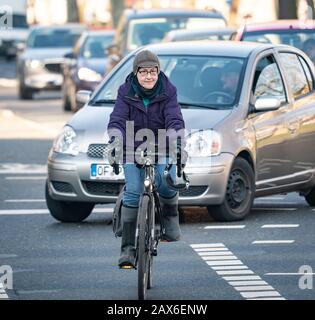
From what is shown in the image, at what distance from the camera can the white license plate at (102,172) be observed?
1405 cm

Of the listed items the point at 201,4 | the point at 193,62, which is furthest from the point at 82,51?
the point at 201,4

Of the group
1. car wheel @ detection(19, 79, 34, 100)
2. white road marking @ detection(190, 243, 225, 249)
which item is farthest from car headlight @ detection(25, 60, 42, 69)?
white road marking @ detection(190, 243, 225, 249)

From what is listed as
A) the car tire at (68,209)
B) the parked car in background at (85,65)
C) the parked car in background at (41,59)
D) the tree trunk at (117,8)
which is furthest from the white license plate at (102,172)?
→ the tree trunk at (117,8)

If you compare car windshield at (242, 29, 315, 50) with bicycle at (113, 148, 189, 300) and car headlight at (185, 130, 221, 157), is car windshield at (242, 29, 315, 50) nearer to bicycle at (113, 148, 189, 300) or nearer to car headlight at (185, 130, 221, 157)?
car headlight at (185, 130, 221, 157)

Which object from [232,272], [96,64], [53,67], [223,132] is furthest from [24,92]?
[232,272]

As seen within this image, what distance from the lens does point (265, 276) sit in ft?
36.6

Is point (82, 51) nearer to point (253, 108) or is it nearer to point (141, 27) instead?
point (141, 27)

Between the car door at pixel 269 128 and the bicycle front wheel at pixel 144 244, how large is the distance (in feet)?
14.8

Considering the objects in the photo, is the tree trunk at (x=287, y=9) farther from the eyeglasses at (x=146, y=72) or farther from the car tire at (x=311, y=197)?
the eyeglasses at (x=146, y=72)

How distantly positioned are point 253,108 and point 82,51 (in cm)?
1843

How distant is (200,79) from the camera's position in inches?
Result: 601
